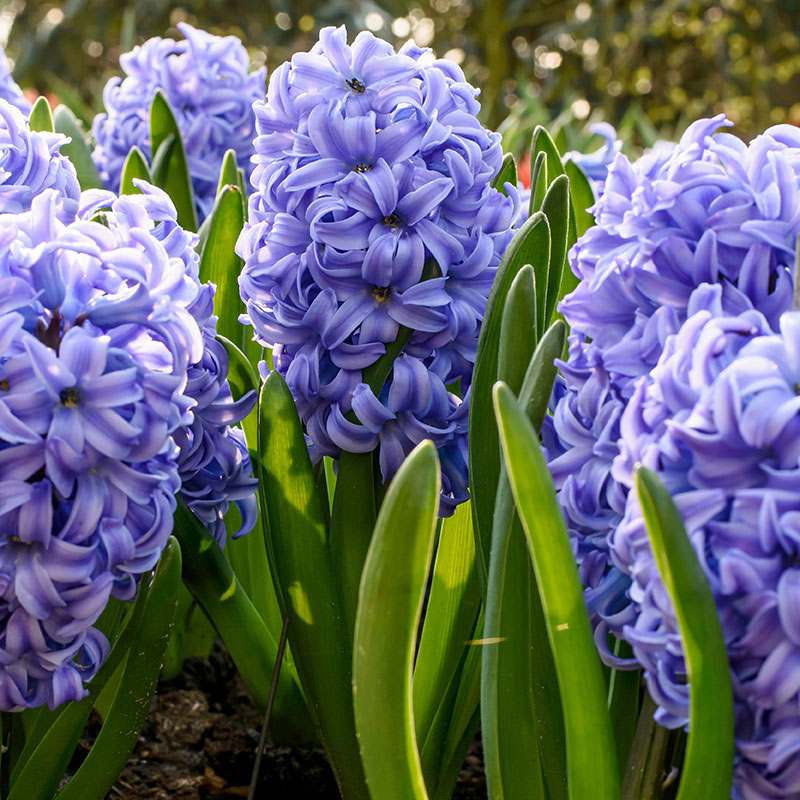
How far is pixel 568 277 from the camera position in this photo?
1106 mm

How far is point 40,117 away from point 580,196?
0.74 metres

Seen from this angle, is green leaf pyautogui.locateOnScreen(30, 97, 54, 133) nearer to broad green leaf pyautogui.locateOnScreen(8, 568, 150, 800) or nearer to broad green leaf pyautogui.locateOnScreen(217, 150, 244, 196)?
broad green leaf pyautogui.locateOnScreen(217, 150, 244, 196)

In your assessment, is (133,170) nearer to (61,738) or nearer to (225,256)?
(225,256)

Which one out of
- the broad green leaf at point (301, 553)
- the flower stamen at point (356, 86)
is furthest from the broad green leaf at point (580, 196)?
the broad green leaf at point (301, 553)

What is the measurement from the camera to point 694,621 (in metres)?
0.61

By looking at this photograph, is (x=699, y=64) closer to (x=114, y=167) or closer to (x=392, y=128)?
(x=114, y=167)

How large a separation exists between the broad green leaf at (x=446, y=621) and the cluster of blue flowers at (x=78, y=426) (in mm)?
302

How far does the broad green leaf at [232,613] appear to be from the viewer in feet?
3.12

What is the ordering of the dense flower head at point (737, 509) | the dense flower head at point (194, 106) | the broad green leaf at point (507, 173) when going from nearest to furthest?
1. the dense flower head at point (737, 509)
2. the broad green leaf at point (507, 173)
3. the dense flower head at point (194, 106)

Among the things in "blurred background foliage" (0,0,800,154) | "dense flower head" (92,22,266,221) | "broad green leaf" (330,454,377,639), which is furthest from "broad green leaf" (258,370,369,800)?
"blurred background foliage" (0,0,800,154)

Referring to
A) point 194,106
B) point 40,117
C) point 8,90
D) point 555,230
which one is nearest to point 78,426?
point 555,230

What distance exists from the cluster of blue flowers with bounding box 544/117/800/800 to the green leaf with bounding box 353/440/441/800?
132 millimetres

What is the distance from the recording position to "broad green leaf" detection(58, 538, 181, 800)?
85cm

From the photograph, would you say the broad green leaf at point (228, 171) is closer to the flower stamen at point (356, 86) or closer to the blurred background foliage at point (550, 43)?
the flower stamen at point (356, 86)
